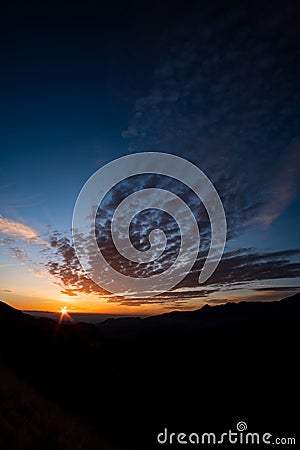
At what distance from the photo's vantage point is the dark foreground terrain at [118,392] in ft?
33.0

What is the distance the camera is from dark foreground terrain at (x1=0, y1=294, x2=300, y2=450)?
33.0ft

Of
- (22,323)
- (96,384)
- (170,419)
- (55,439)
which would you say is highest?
(22,323)

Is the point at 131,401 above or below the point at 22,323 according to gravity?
below

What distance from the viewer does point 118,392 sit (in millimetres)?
20734

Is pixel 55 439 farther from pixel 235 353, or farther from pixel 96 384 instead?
pixel 235 353

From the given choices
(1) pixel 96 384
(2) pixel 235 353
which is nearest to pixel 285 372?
(2) pixel 235 353

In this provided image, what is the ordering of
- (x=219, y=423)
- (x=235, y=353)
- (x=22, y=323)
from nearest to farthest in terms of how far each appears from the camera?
(x=219, y=423)
(x=22, y=323)
(x=235, y=353)

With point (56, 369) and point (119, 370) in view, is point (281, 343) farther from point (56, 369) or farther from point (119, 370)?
point (56, 369)

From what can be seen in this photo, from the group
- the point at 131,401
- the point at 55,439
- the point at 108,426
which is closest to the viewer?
the point at 55,439

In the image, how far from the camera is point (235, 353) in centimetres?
3525

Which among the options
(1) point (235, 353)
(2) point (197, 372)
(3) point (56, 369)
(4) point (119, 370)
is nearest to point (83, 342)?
(4) point (119, 370)

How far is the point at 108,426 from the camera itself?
50.6ft

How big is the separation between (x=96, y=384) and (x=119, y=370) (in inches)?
193

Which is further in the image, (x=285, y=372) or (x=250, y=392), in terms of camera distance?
(x=285, y=372)
